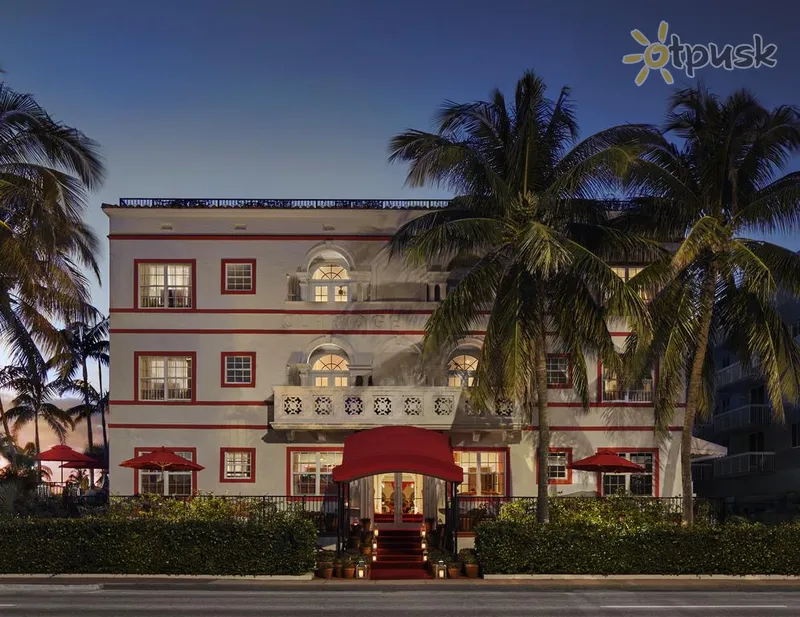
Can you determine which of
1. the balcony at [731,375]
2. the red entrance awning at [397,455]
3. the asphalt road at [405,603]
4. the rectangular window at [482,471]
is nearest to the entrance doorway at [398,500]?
the rectangular window at [482,471]

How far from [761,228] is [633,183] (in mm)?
4010

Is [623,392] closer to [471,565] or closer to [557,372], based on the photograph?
[557,372]

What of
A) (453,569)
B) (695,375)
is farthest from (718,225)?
(453,569)

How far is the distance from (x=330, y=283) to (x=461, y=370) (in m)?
5.80

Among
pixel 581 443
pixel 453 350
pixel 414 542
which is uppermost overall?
pixel 453 350

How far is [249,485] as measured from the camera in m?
36.4

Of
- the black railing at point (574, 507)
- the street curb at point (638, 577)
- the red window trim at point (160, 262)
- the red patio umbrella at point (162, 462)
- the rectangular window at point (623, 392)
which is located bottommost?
the street curb at point (638, 577)

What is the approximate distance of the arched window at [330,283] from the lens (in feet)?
123

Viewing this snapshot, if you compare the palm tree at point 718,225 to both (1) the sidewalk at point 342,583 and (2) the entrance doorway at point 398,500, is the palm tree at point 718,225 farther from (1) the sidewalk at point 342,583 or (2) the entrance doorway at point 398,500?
(2) the entrance doorway at point 398,500

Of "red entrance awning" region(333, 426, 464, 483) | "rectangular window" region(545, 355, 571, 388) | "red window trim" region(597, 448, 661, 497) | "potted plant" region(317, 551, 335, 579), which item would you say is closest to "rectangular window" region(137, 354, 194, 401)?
"red entrance awning" region(333, 426, 464, 483)

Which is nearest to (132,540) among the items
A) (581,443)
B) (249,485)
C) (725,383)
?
(249,485)

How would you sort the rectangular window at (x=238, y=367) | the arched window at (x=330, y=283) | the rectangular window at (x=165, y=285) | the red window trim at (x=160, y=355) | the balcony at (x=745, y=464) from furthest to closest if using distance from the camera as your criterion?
the balcony at (x=745, y=464) → the arched window at (x=330, y=283) → the rectangular window at (x=165, y=285) → the rectangular window at (x=238, y=367) → the red window trim at (x=160, y=355)

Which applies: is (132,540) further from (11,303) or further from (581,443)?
(581,443)

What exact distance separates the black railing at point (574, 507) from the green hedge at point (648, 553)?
358 centimetres
